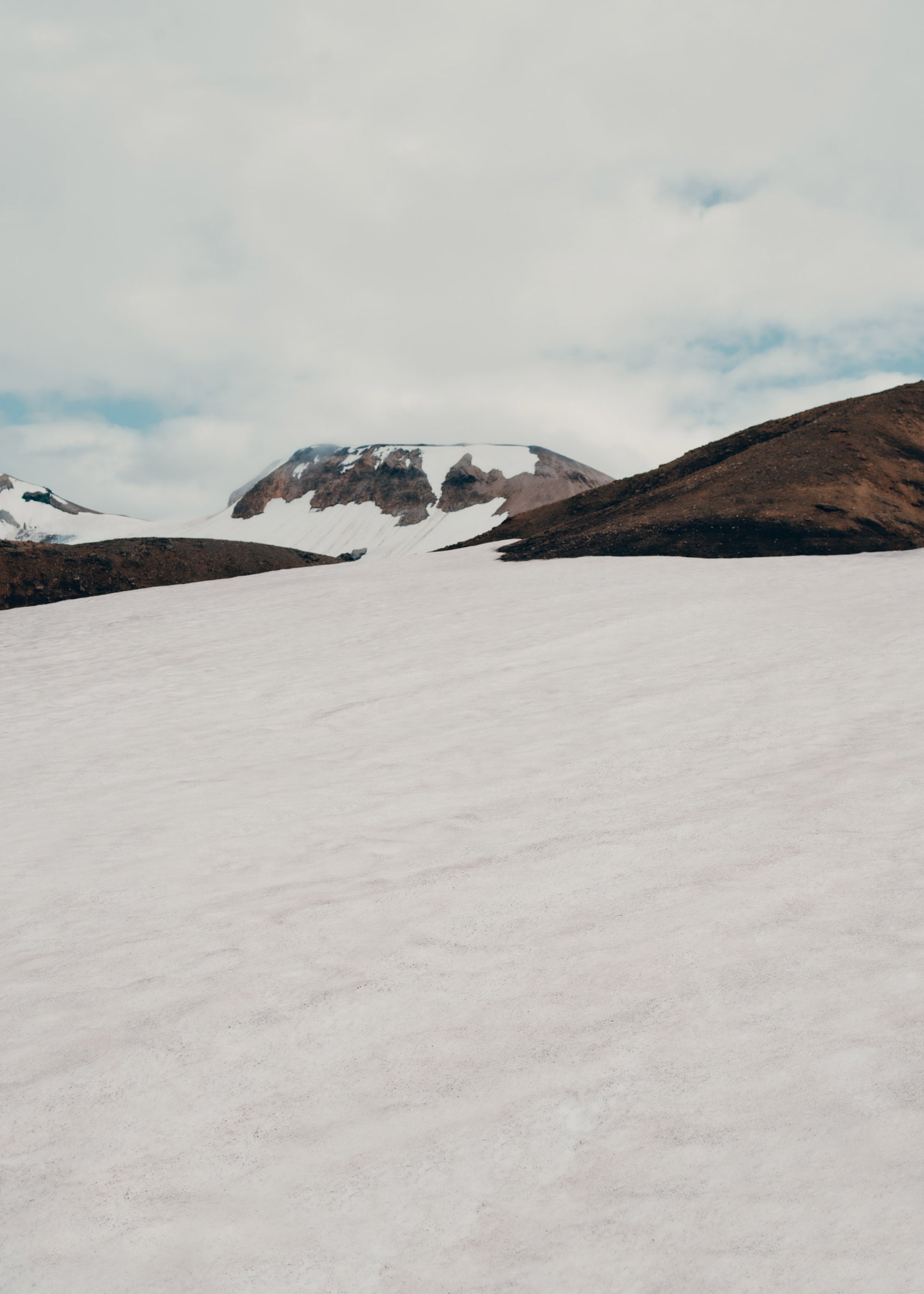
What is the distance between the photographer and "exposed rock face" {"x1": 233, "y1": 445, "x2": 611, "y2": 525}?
12581 cm

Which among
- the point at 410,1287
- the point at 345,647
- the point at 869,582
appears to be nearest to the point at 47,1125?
the point at 410,1287

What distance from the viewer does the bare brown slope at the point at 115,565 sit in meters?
26.0

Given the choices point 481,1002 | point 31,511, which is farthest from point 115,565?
point 31,511

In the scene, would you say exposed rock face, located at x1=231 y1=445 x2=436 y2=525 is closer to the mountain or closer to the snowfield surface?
the mountain

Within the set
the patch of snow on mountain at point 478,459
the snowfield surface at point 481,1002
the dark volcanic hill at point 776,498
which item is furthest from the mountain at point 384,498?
the snowfield surface at point 481,1002

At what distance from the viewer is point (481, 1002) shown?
126 inches

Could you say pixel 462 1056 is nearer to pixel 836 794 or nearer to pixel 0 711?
pixel 836 794

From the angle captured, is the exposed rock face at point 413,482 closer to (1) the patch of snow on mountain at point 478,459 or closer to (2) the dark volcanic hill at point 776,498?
(1) the patch of snow on mountain at point 478,459

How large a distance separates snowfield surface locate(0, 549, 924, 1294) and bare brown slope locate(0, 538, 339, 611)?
1950 centimetres

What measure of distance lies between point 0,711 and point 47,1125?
7808 millimetres

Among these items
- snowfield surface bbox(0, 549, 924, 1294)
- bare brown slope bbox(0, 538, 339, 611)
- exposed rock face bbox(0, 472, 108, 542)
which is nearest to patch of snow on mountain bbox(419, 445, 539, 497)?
exposed rock face bbox(0, 472, 108, 542)

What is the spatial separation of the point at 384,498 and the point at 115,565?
104443 millimetres

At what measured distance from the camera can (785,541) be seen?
1816 centimetres

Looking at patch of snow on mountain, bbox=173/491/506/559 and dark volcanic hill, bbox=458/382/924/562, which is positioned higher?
patch of snow on mountain, bbox=173/491/506/559
